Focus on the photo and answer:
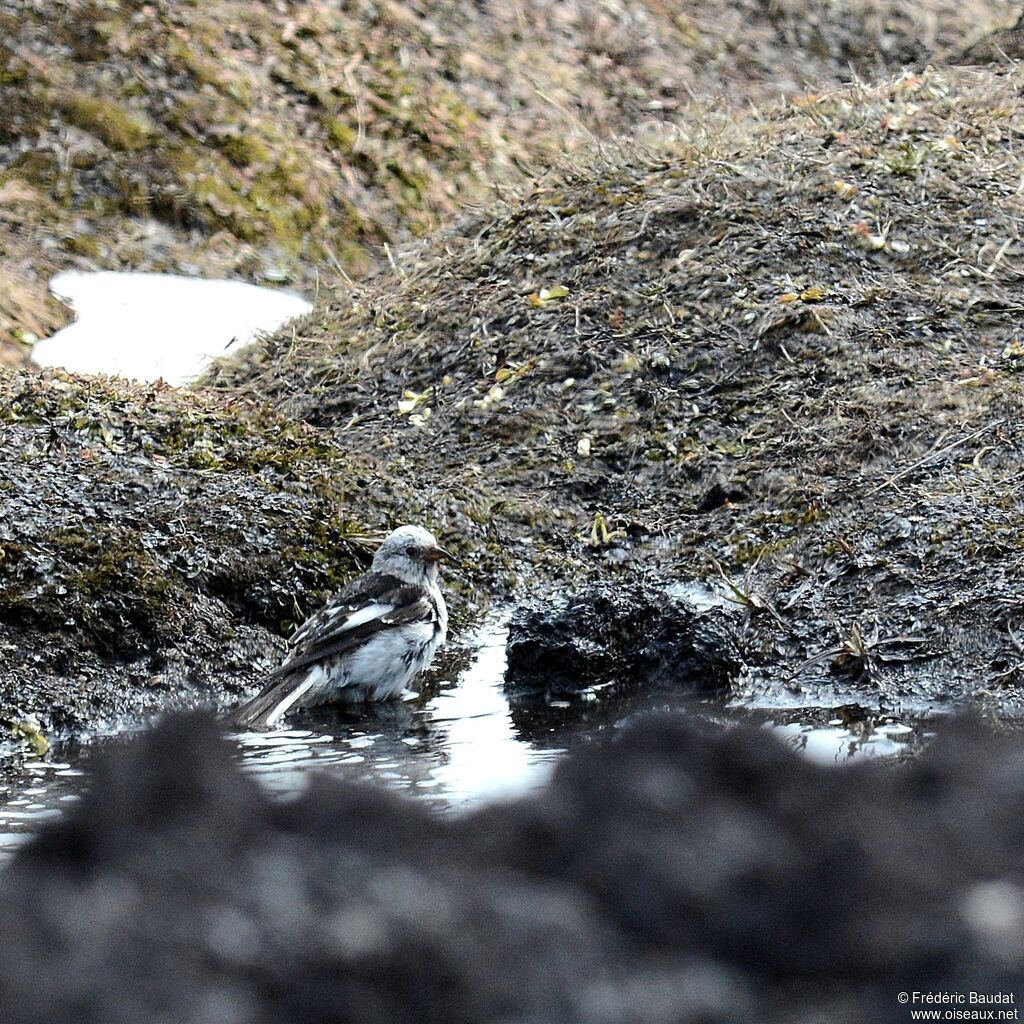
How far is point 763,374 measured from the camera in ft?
31.2

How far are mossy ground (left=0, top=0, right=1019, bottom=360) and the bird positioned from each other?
5460 mm

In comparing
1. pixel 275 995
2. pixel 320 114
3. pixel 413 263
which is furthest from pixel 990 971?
pixel 320 114

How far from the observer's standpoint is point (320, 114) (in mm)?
16344

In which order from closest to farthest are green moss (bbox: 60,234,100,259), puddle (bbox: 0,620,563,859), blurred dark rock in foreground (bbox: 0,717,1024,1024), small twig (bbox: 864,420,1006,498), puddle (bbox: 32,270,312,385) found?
blurred dark rock in foreground (bbox: 0,717,1024,1024) < puddle (bbox: 0,620,563,859) < small twig (bbox: 864,420,1006,498) < puddle (bbox: 32,270,312,385) < green moss (bbox: 60,234,100,259)

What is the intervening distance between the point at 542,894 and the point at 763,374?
721 cm

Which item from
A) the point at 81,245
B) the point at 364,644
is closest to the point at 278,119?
the point at 81,245

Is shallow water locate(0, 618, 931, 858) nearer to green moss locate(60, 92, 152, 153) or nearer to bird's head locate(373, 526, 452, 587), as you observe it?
bird's head locate(373, 526, 452, 587)

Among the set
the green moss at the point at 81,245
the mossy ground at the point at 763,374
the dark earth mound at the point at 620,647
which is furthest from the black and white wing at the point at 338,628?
the green moss at the point at 81,245

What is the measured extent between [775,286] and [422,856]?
7834mm

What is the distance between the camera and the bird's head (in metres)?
7.36

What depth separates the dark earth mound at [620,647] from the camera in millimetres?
6570

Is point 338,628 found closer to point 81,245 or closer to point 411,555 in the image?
point 411,555

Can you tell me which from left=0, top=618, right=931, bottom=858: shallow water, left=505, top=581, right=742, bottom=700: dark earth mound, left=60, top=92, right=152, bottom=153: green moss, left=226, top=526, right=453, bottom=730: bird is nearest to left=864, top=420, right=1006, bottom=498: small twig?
left=505, top=581, right=742, bottom=700: dark earth mound

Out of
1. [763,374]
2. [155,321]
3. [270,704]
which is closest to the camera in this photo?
[270,704]
